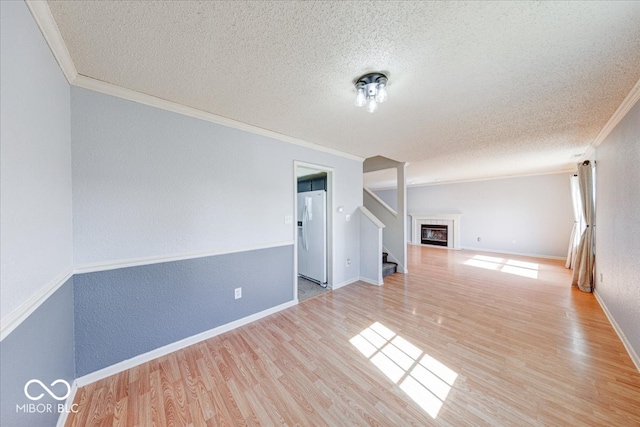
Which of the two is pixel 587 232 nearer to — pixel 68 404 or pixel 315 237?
pixel 315 237

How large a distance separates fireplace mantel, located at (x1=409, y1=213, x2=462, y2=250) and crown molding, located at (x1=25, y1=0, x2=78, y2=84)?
8.07m

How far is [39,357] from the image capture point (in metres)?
1.05

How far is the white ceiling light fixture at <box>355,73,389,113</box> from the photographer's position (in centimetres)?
153

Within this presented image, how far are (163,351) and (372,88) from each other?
2.80 m

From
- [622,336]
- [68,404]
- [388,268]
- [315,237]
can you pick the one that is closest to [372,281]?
[388,268]

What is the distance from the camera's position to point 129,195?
1.74 metres

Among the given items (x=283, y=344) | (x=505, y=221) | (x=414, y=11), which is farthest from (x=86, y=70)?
(x=505, y=221)

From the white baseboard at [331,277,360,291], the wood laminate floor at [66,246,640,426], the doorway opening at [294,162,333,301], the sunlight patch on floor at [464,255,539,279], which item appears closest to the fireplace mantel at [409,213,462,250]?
the sunlight patch on floor at [464,255,539,279]

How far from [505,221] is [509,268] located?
199 cm

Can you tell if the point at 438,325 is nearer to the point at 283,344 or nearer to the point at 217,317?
the point at 283,344

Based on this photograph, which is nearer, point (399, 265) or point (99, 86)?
point (99, 86)

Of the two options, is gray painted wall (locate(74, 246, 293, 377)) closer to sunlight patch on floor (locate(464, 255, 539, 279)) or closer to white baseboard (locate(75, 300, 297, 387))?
white baseboard (locate(75, 300, 297, 387))

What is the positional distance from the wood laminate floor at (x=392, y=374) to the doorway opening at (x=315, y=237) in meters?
0.74

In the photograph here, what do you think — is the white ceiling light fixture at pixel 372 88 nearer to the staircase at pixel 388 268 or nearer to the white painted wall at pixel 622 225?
the white painted wall at pixel 622 225
